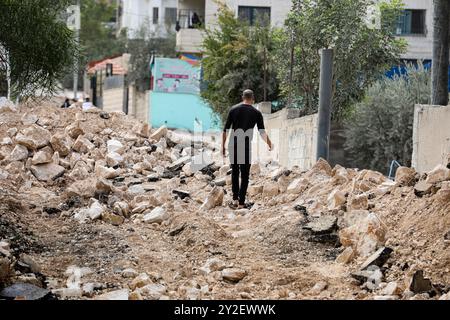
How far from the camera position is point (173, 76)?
43.6m

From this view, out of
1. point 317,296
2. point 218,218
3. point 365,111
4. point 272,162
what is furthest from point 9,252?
point 365,111

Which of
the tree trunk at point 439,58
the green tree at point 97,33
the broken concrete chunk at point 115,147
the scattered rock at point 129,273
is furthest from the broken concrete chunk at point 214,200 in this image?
the green tree at point 97,33

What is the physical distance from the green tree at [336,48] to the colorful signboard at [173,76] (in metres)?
21.4

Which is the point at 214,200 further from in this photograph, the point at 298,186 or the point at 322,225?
the point at 322,225

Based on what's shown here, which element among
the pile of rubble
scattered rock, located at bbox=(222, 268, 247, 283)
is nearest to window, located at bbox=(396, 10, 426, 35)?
the pile of rubble

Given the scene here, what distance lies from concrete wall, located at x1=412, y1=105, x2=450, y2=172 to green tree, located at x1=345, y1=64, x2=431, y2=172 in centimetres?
1046

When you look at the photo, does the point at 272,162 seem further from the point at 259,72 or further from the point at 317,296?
the point at 317,296

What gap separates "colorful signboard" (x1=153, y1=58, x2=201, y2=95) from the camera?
43406 mm

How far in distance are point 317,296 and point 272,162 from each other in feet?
39.5

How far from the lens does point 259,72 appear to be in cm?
2678

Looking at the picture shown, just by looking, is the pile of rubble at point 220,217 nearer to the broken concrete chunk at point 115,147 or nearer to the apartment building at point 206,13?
the broken concrete chunk at point 115,147

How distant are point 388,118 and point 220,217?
13.4 meters

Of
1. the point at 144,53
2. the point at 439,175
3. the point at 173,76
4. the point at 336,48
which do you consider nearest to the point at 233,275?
the point at 439,175

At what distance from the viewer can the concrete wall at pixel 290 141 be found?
17.0 metres
